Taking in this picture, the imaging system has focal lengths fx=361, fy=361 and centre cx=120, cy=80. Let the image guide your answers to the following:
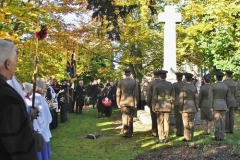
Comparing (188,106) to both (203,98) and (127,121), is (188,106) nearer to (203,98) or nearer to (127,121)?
(203,98)

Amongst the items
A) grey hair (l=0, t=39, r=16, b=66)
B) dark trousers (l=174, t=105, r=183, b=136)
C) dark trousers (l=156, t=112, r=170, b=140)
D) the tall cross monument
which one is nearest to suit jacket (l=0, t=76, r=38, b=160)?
grey hair (l=0, t=39, r=16, b=66)

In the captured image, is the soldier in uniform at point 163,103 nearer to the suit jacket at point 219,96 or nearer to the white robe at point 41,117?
the suit jacket at point 219,96

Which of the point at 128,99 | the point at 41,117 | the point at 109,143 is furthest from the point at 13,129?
the point at 128,99

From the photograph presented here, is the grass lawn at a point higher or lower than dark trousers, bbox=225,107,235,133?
lower

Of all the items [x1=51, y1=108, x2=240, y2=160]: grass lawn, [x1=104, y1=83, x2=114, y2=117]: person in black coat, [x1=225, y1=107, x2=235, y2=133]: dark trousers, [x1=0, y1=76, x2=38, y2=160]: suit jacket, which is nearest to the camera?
[x1=0, y1=76, x2=38, y2=160]: suit jacket

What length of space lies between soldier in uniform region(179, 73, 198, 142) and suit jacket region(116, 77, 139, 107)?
149cm

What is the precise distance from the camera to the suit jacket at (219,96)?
32.9ft

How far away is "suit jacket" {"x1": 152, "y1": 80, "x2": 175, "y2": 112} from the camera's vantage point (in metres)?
10.0

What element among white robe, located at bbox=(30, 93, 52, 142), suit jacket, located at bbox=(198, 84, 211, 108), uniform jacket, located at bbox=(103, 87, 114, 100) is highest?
uniform jacket, located at bbox=(103, 87, 114, 100)

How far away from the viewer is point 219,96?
10.1m

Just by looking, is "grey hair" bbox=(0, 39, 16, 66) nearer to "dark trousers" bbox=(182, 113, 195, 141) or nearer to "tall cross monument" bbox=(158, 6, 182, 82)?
"dark trousers" bbox=(182, 113, 195, 141)

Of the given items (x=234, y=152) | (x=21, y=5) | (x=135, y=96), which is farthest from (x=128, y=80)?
(x=21, y=5)

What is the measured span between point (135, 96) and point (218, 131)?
2.69 metres

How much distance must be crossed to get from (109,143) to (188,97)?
2.59 metres
